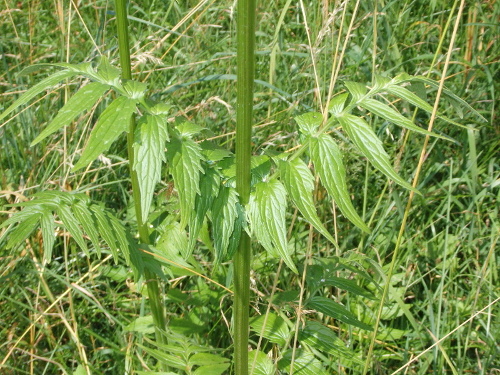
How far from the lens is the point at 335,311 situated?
158 cm

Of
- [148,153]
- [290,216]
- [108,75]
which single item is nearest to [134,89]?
[108,75]

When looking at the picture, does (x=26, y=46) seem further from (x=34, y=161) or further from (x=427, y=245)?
(x=427, y=245)

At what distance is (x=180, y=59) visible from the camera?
288 centimetres

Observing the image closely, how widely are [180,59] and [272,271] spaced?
1247 mm

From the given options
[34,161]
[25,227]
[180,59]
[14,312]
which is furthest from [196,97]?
[25,227]

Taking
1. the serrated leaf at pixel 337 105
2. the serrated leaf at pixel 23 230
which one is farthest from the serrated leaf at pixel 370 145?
the serrated leaf at pixel 23 230

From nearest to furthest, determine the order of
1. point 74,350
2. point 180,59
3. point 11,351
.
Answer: point 11,351 < point 74,350 < point 180,59

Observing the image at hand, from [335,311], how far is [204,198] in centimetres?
55

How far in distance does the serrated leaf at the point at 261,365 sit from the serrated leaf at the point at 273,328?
5cm

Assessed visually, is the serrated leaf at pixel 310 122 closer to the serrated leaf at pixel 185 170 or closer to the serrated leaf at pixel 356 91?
the serrated leaf at pixel 356 91

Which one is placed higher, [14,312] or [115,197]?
[115,197]

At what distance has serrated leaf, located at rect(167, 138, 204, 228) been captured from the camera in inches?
45.0

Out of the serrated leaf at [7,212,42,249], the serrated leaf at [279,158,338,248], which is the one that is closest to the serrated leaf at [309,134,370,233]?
the serrated leaf at [279,158,338,248]

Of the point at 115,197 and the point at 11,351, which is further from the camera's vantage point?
the point at 115,197
